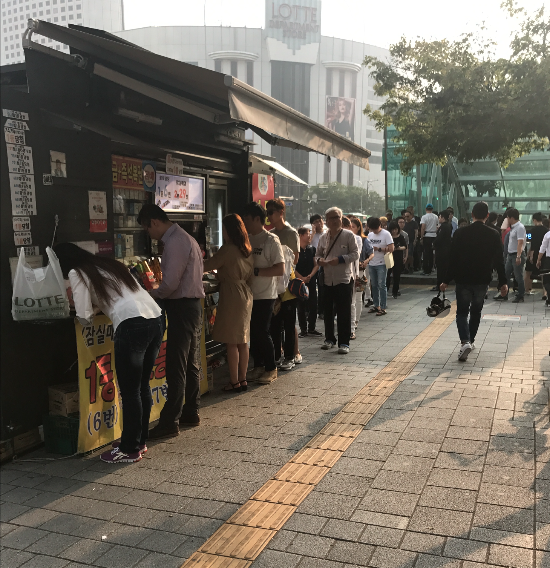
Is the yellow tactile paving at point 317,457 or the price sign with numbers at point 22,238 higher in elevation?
the price sign with numbers at point 22,238

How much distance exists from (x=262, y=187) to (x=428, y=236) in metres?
9.28

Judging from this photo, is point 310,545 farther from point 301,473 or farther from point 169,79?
point 169,79

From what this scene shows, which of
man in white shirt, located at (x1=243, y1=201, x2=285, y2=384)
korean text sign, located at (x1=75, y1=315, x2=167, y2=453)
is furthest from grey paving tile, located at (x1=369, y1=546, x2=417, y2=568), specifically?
man in white shirt, located at (x1=243, y1=201, x2=285, y2=384)

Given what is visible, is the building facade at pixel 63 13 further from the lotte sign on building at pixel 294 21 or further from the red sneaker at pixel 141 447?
the red sneaker at pixel 141 447

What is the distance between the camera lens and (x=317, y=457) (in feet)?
13.2

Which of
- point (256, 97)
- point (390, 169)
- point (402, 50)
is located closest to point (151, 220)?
point (256, 97)

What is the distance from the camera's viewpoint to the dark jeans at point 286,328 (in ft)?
21.6

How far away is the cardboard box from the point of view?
4254mm

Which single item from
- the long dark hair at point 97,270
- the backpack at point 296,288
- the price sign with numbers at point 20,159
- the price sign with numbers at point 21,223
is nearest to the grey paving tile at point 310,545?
the long dark hair at point 97,270

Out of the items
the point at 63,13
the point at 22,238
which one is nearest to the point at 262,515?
the point at 22,238

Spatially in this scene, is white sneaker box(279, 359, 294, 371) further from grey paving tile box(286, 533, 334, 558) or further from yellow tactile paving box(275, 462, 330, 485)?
grey paving tile box(286, 533, 334, 558)

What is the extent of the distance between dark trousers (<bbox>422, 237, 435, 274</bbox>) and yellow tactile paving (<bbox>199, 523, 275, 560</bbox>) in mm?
13784

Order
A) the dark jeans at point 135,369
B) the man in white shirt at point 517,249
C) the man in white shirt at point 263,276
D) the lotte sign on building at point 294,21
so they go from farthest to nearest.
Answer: the lotte sign on building at point 294,21, the man in white shirt at point 517,249, the man in white shirt at point 263,276, the dark jeans at point 135,369

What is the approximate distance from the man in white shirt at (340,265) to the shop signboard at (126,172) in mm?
2582
